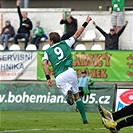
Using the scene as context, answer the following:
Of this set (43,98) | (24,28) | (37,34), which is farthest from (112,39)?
(24,28)

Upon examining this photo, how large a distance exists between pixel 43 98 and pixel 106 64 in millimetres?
3126

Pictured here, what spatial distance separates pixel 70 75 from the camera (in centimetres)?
1544

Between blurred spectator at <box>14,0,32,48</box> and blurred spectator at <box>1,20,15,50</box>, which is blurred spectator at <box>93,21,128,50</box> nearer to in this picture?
blurred spectator at <box>14,0,32,48</box>

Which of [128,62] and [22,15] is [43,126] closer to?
[128,62]

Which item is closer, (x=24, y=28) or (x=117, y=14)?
(x=117, y=14)

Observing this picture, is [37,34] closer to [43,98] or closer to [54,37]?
[43,98]

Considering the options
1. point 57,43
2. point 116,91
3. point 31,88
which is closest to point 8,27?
point 31,88

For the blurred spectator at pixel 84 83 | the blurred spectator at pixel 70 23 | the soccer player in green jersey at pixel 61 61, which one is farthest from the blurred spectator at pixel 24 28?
the soccer player in green jersey at pixel 61 61

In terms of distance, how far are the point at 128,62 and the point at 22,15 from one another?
6.10 metres

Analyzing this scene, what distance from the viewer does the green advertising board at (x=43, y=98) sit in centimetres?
2470

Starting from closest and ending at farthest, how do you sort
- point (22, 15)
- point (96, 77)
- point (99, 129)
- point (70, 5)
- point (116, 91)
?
point (99, 129), point (116, 91), point (96, 77), point (22, 15), point (70, 5)

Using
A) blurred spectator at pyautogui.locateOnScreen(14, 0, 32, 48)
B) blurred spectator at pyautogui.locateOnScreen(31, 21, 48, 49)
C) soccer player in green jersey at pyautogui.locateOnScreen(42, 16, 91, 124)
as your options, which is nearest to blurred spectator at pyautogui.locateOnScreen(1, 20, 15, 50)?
blurred spectator at pyautogui.locateOnScreen(14, 0, 32, 48)

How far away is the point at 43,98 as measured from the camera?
2519 centimetres

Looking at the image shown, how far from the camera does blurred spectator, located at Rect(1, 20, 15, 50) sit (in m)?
29.4
